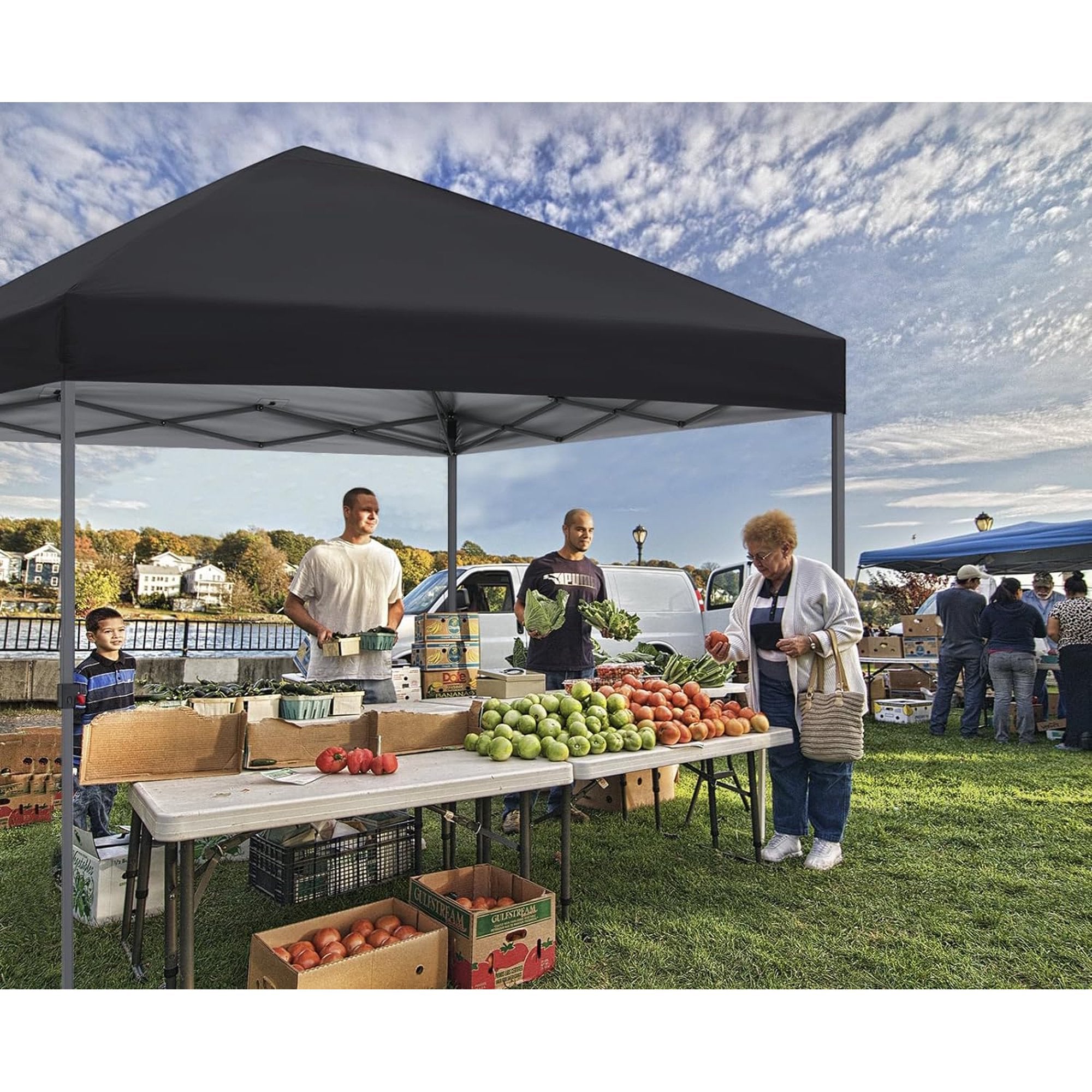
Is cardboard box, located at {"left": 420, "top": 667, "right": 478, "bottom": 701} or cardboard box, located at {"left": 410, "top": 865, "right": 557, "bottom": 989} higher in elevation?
cardboard box, located at {"left": 420, "top": 667, "right": 478, "bottom": 701}

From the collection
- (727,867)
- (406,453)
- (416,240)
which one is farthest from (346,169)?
(727,867)

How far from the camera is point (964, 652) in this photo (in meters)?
9.47

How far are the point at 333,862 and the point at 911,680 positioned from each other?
9643mm

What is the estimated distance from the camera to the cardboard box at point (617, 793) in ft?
18.7

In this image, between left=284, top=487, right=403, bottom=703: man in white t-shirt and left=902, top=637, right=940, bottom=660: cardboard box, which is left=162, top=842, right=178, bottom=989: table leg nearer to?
left=284, top=487, right=403, bottom=703: man in white t-shirt

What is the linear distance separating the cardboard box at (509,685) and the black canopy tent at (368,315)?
1436 mm

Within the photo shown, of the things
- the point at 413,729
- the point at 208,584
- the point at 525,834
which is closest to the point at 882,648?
the point at 525,834


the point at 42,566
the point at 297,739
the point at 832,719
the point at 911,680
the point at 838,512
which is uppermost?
the point at 838,512

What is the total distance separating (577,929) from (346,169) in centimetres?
391

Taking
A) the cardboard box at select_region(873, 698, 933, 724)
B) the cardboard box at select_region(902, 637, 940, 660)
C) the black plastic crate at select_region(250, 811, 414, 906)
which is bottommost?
the cardboard box at select_region(873, 698, 933, 724)

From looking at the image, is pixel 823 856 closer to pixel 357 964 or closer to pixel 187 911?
pixel 357 964

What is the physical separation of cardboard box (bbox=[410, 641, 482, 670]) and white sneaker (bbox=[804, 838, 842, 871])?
2083 millimetres

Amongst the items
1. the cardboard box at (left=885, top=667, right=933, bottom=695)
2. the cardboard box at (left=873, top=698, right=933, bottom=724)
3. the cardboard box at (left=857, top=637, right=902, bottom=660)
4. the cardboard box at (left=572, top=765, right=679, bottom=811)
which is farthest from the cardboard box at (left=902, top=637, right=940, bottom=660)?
the cardboard box at (left=572, top=765, right=679, bottom=811)

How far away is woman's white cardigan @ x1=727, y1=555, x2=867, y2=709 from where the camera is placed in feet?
13.9
